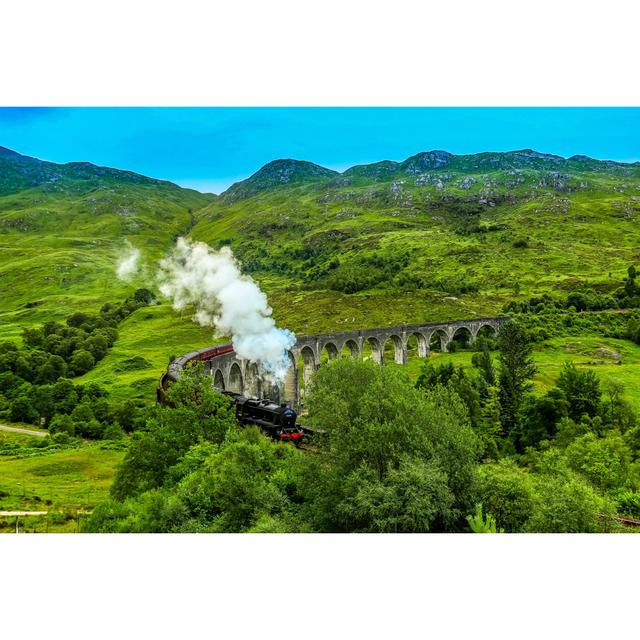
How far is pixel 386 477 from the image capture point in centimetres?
2109

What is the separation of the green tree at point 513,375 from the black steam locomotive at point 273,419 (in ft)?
76.5

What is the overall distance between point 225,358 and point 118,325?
76.0 metres

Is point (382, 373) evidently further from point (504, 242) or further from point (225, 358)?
point (504, 242)

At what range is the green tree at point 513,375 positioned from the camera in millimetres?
51844

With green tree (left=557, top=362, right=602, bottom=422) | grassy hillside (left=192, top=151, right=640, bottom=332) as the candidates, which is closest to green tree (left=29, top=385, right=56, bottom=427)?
grassy hillside (left=192, top=151, right=640, bottom=332)

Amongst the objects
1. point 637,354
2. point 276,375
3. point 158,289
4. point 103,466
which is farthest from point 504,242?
point 103,466

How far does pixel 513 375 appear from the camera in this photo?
181 ft

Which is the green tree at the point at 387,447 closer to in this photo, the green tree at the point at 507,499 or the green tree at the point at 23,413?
the green tree at the point at 507,499

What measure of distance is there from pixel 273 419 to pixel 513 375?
30018 mm

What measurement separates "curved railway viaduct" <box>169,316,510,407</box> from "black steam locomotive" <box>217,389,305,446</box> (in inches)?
356

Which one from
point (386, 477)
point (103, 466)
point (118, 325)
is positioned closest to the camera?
point (386, 477)

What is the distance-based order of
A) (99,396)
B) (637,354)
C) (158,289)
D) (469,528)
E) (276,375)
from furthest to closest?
(158,289) → (637,354) → (99,396) → (276,375) → (469,528)

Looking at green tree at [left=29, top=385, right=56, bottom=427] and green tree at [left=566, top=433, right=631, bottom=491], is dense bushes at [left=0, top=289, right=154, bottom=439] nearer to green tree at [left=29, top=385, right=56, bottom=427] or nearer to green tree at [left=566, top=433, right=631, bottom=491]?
green tree at [left=29, top=385, right=56, bottom=427]

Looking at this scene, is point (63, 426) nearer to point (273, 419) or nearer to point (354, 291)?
point (273, 419)
